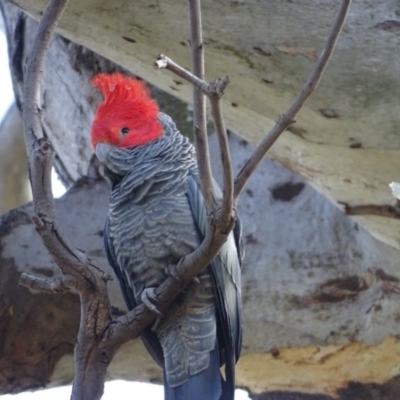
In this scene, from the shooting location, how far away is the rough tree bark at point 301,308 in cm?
329

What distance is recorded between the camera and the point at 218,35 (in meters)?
2.77

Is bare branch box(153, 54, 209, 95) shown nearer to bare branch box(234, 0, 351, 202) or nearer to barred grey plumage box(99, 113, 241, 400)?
bare branch box(234, 0, 351, 202)

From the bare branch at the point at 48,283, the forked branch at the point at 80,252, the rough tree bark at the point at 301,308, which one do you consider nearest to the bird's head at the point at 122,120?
the rough tree bark at the point at 301,308

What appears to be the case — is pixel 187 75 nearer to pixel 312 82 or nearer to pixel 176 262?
pixel 312 82

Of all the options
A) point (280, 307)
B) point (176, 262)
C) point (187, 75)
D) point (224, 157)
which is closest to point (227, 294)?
point (176, 262)

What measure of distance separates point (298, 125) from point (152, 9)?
0.62 meters

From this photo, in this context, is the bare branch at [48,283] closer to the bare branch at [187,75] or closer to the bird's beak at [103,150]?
the bare branch at [187,75]

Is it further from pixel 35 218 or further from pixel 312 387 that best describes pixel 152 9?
pixel 312 387

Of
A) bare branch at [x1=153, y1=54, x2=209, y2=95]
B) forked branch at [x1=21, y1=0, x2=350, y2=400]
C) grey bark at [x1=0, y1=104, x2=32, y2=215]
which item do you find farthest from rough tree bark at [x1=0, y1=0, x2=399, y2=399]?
grey bark at [x1=0, y1=104, x2=32, y2=215]

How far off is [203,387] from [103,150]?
Answer: 936mm

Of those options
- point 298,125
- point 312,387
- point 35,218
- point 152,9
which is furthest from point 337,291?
point 35,218

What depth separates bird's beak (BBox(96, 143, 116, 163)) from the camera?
10.2ft

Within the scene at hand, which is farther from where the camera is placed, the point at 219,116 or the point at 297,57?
the point at 297,57

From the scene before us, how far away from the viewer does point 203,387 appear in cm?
277
